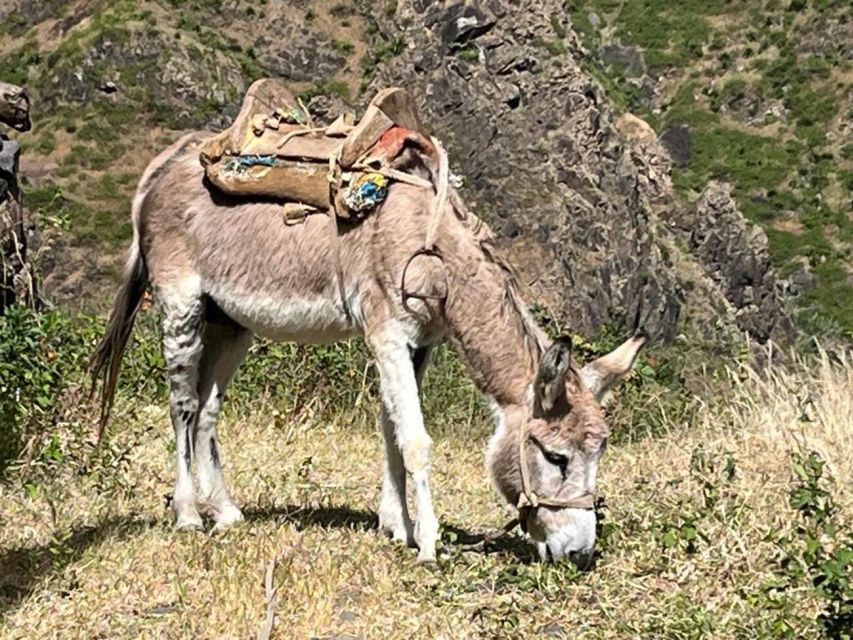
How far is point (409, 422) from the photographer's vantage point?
5000 mm

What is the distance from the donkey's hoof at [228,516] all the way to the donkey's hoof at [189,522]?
82 millimetres

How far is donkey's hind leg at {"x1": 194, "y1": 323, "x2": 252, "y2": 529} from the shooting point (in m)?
5.75

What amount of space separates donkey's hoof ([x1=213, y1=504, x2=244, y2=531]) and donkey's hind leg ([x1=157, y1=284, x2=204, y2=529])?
3.8 inches

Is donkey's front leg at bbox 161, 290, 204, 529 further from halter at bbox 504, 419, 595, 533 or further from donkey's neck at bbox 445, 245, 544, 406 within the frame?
halter at bbox 504, 419, 595, 533

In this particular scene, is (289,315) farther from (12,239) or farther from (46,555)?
(12,239)

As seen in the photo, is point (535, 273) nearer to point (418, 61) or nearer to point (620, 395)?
point (418, 61)

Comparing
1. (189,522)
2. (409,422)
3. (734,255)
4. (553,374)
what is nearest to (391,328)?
(409,422)

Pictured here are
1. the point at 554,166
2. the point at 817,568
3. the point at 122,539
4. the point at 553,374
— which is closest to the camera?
the point at 817,568

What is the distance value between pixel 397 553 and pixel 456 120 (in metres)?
58.2

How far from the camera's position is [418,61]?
67.8 m

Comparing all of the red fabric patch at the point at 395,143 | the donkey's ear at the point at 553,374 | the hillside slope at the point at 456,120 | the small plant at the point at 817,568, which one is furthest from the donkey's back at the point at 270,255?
the hillside slope at the point at 456,120

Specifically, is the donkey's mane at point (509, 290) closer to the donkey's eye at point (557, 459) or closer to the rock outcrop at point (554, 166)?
the donkey's eye at point (557, 459)

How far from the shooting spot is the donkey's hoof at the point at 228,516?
18.2 feet

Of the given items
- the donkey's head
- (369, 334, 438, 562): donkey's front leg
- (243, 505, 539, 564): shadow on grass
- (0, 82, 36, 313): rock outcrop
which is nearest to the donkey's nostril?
the donkey's head
